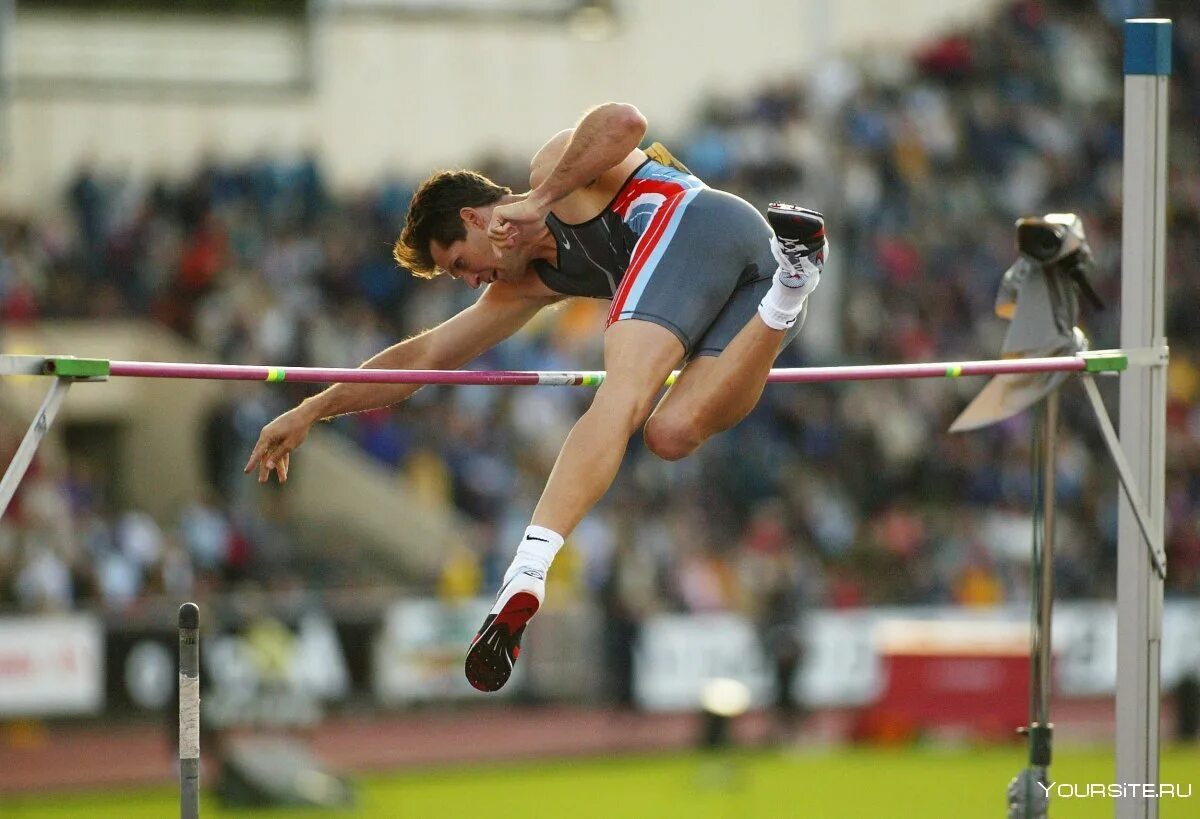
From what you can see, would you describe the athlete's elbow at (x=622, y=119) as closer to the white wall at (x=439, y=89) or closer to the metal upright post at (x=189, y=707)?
the metal upright post at (x=189, y=707)

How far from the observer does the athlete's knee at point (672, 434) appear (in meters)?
4.98

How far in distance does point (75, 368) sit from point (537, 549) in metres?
1.22

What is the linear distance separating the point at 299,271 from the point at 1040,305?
9.86m

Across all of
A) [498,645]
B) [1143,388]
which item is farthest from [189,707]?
[1143,388]

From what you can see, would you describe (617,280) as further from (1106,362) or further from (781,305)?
(1106,362)

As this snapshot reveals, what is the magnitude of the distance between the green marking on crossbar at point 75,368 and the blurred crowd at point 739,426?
773 centimetres

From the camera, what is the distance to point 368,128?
17.5 metres

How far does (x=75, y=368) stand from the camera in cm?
445

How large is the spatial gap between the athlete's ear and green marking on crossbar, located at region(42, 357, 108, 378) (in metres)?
1.16

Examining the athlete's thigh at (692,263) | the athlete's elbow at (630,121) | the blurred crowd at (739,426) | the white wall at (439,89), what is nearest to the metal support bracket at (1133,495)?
the athlete's thigh at (692,263)

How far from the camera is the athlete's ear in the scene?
520cm

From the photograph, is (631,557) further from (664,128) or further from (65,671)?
(664,128)

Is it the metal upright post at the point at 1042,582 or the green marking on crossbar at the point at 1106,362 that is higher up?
the green marking on crossbar at the point at 1106,362

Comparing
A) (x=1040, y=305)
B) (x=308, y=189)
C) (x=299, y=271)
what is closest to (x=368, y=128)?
(x=308, y=189)
